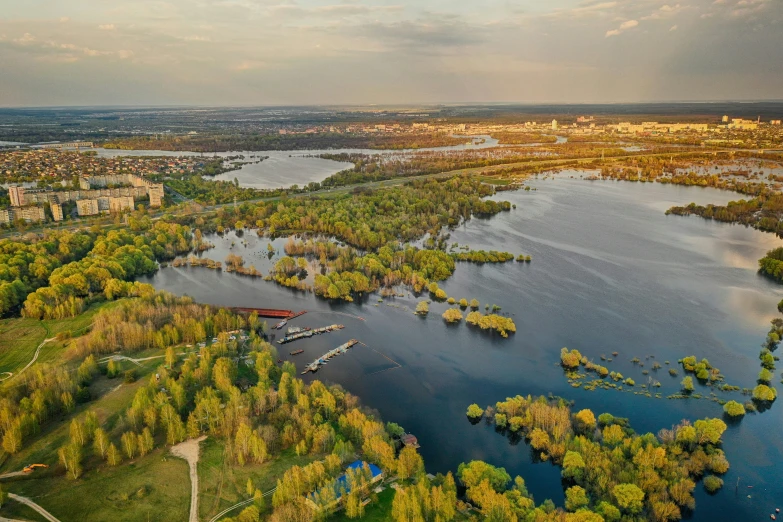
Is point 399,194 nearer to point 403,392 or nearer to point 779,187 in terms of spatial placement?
point 403,392

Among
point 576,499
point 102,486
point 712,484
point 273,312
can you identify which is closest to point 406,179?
point 273,312

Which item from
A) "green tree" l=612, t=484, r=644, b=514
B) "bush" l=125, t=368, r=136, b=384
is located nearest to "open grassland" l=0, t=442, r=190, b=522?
"bush" l=125, t=368, r=136, b=384

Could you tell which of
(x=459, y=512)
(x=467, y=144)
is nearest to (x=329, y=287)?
(x=459, y=512)

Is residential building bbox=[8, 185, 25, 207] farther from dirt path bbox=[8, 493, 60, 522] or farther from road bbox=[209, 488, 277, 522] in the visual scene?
road bbox=[209, 488, 277, 522]

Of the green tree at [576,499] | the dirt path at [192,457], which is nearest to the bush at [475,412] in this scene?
the green tree at [576,499]

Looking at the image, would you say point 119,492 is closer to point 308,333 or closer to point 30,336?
point 308,333

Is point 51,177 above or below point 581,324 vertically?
above

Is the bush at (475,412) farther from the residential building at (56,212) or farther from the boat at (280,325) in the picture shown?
the residential building at (56,212)
